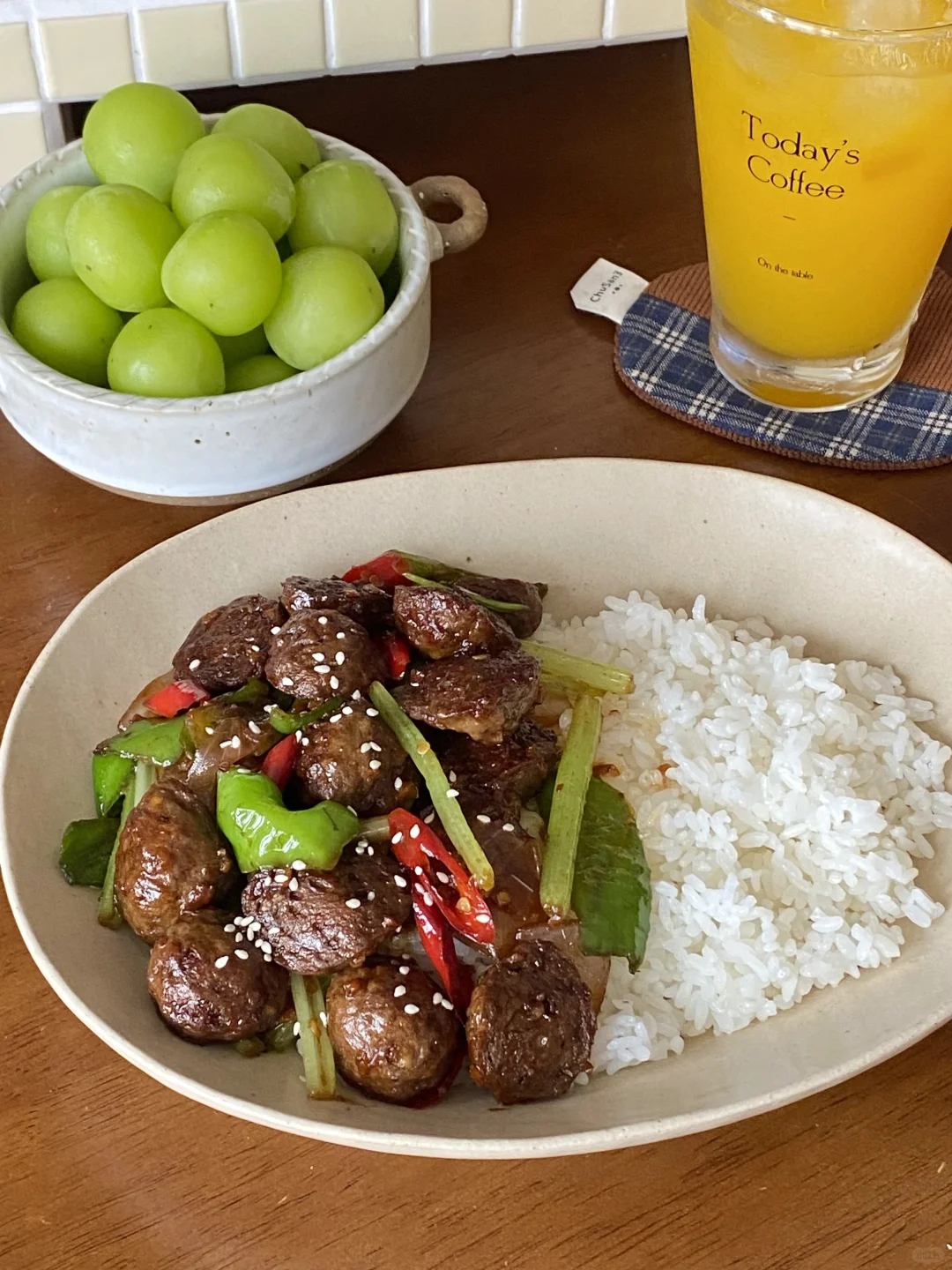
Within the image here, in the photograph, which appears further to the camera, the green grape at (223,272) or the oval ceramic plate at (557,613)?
the green grape at (223,272)

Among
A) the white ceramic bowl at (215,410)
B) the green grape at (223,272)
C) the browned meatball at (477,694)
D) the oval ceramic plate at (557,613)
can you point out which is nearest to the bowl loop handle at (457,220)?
the white ceramic bowl at (215,410)

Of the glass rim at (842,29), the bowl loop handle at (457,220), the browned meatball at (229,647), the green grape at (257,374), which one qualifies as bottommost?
the browned meatball at (229,647)

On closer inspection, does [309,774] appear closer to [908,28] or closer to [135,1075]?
[135,1075]

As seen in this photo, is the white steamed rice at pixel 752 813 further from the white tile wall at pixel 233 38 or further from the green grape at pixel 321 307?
the white tile wall at pixel 233 38

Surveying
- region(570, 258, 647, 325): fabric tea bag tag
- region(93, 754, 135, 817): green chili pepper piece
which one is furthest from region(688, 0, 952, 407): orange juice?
region(93, 754, 135, 817): green chili pepper piece

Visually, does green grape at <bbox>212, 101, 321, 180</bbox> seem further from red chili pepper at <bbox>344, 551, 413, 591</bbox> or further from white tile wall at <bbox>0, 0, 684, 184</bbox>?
red chili pepper at <bbox>344, 551, 413, 591</bbox>

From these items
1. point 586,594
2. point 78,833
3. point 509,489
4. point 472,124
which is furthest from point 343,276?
point 472,124
